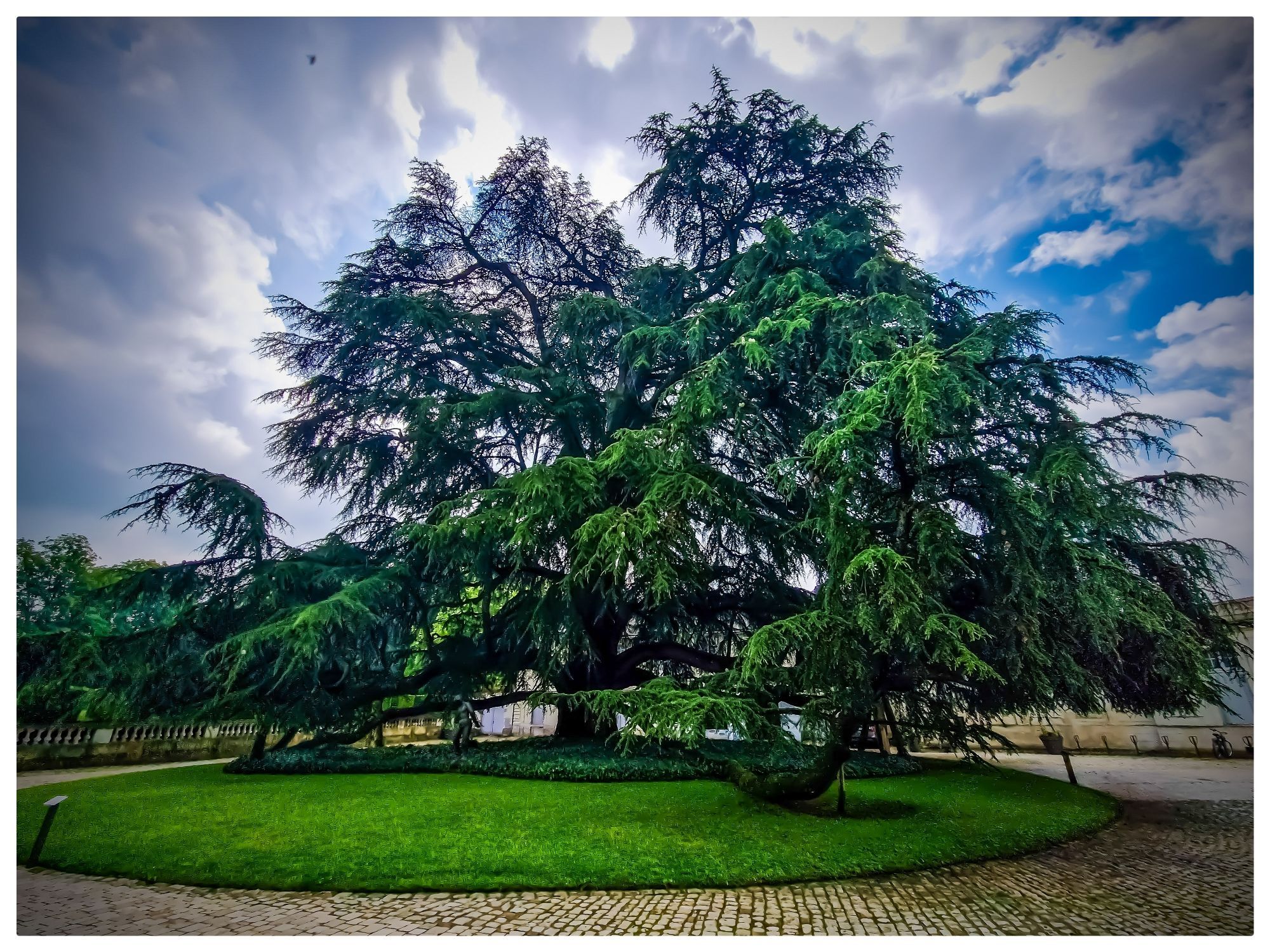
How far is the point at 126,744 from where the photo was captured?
13469mm

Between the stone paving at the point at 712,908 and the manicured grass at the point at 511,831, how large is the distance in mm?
248

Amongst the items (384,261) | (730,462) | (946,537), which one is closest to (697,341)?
(730,462)

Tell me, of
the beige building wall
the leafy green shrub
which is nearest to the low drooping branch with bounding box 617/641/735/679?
the leafy green shrub

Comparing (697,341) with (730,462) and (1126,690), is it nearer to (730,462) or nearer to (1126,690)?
(730,462)

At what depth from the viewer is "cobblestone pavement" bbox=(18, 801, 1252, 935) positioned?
3834mm

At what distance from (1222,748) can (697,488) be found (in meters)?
19.3

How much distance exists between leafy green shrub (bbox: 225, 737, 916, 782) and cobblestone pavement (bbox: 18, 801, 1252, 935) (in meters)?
5.09

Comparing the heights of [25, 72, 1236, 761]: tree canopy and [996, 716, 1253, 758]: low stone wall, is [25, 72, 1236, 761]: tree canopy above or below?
above

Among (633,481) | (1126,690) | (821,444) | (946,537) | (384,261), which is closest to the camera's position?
(946,537)

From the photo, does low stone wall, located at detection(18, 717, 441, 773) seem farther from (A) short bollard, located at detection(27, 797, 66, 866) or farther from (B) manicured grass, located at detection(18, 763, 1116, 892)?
(A) short bollard, located at detection(27, 797, 66, 866)

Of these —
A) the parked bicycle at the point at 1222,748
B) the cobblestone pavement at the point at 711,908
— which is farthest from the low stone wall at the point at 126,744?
the parked bicycle at the point at 1222,748

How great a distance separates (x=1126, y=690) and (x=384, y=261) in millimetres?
14682

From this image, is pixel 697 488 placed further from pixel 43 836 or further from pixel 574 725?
pixel 574 725

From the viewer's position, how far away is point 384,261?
12.7 m
